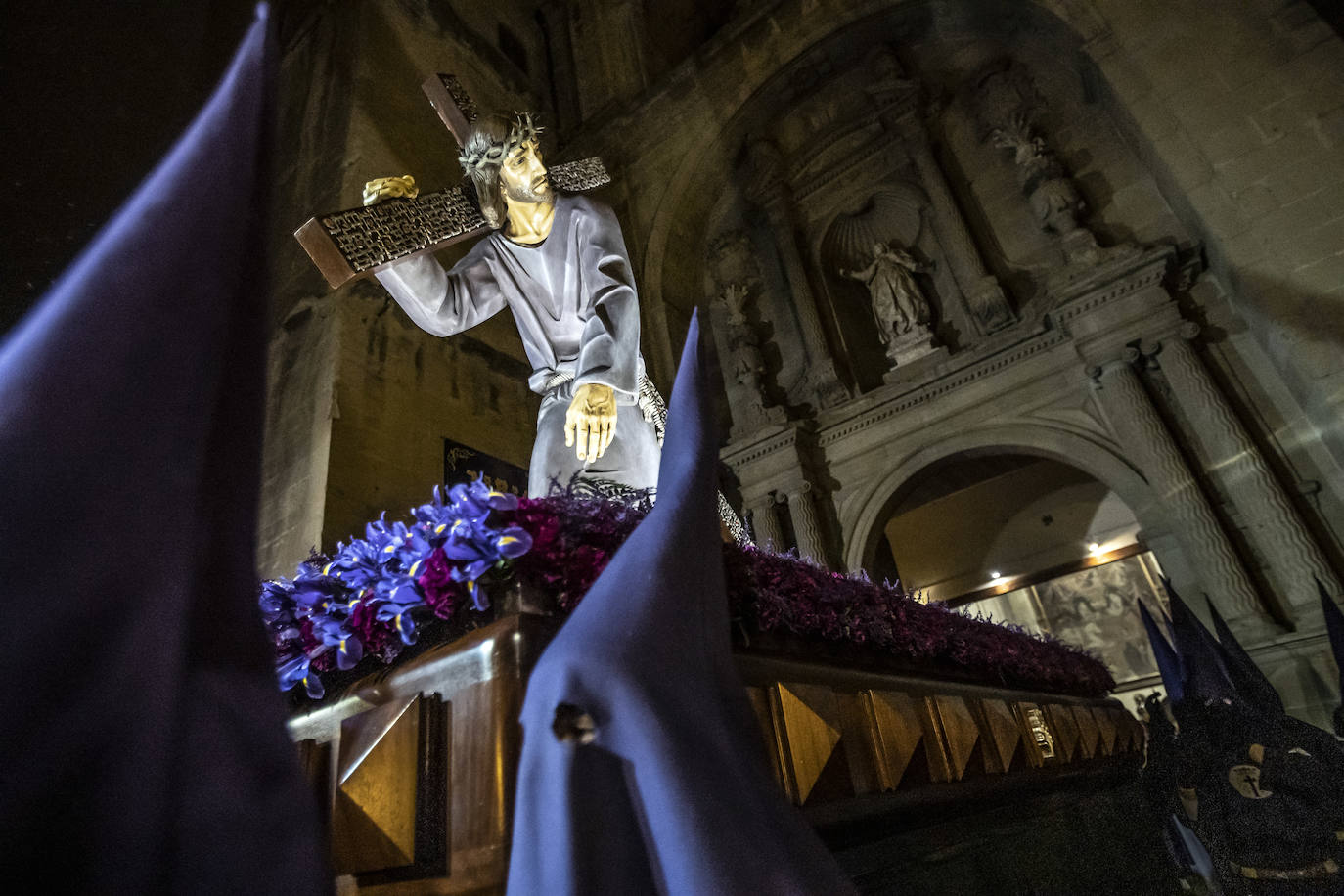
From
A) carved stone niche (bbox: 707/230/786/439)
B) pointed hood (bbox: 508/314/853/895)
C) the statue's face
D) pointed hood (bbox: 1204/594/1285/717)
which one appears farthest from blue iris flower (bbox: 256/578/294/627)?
carved stone niche (bbox: 707/230/786/439)

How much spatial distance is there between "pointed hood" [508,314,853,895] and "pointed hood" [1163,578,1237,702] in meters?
4.26

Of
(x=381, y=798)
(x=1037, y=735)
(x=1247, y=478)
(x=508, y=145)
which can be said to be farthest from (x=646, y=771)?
(x=1247, y=478)

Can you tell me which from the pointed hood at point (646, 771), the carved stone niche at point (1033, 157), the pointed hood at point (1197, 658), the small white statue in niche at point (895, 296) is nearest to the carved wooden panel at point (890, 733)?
the pointed hood at point (646, 771)

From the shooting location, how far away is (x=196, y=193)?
1.53 ft

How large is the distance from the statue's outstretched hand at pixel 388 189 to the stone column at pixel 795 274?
6331 millimetres

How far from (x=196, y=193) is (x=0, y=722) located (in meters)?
0.35

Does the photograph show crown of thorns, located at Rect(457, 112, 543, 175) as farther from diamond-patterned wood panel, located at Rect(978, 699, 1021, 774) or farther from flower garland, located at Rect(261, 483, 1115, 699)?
diamond-patterned wood panel, located at Rect(978, 699, 1021, 774)

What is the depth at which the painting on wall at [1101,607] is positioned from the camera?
856 cm

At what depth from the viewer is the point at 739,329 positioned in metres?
8.84

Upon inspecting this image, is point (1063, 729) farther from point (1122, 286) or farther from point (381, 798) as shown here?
point (1122, 286)

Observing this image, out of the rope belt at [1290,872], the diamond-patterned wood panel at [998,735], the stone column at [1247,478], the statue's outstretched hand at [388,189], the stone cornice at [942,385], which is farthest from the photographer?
the stone cornice at [942,385]

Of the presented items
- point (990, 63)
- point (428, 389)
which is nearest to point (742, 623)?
point (428, 389)

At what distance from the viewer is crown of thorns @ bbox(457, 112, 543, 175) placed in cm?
223

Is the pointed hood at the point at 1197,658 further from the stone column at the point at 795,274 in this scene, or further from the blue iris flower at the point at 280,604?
the blue iris flower at the point at 280,604
